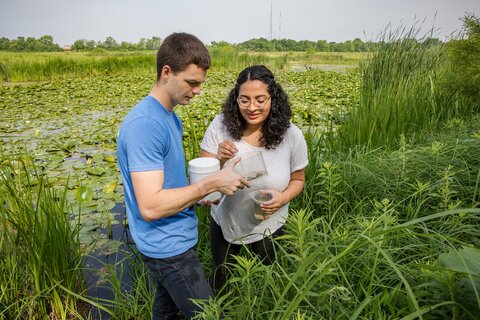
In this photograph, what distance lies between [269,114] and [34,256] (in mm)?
1592

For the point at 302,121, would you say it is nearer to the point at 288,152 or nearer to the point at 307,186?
the point at 307,186

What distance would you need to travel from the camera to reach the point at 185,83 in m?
1.37

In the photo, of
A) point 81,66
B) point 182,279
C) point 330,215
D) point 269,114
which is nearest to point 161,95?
point 269,114

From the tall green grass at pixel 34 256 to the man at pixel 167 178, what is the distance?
29.3 inches

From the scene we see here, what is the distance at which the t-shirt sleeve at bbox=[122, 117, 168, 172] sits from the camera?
1.21m

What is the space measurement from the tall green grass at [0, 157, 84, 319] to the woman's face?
120cm

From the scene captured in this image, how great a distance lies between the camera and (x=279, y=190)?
177 centimetres

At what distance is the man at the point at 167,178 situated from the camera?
122cm

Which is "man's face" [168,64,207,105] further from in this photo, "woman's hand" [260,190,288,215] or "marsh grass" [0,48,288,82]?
"marsh grass" [0,48,288,82]

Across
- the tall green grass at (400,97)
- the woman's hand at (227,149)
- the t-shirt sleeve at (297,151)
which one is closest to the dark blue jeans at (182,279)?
the woman's hand at (227,149)

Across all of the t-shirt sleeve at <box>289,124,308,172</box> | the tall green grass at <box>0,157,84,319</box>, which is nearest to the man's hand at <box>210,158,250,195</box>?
the t-shirt sleeve at <box>289,124,308,172</box>

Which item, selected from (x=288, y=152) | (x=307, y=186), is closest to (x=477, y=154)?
(x=307, y=186)

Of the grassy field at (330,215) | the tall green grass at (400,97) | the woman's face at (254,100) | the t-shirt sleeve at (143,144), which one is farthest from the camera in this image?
the tall green grass at (400,97)

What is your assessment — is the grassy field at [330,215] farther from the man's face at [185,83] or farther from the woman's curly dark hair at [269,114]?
the man's face at [185,83]
